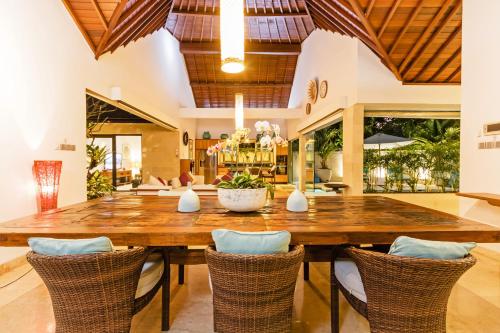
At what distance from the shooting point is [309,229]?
1694 mm

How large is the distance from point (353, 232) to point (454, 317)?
135 cm

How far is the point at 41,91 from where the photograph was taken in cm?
351

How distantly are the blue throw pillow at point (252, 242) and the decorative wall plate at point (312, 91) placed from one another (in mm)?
7304

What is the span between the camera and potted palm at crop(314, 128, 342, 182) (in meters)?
7.24

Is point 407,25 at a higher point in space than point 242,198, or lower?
higher

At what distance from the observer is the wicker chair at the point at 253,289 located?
1415 millimetres

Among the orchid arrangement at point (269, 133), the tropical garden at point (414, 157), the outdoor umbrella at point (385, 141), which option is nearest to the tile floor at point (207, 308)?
the orchid arrangement at point (269, 133)

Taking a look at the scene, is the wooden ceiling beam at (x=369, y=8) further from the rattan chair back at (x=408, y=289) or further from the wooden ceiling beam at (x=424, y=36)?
the rattan chair back at (x=408, y=289)

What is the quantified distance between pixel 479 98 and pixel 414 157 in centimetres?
258

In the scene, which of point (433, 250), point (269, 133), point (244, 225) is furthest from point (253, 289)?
point (269, 133)

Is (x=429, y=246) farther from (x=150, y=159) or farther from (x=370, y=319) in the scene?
(x=150, y=159)

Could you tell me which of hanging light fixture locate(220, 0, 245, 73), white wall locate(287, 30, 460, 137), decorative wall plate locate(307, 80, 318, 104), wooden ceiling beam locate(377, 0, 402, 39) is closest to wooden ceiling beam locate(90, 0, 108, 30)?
hanging light fixture locate(220, 0, 245, 73)

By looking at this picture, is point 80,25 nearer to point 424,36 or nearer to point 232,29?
point 232,29

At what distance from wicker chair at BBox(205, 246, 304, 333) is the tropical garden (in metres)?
4.77
